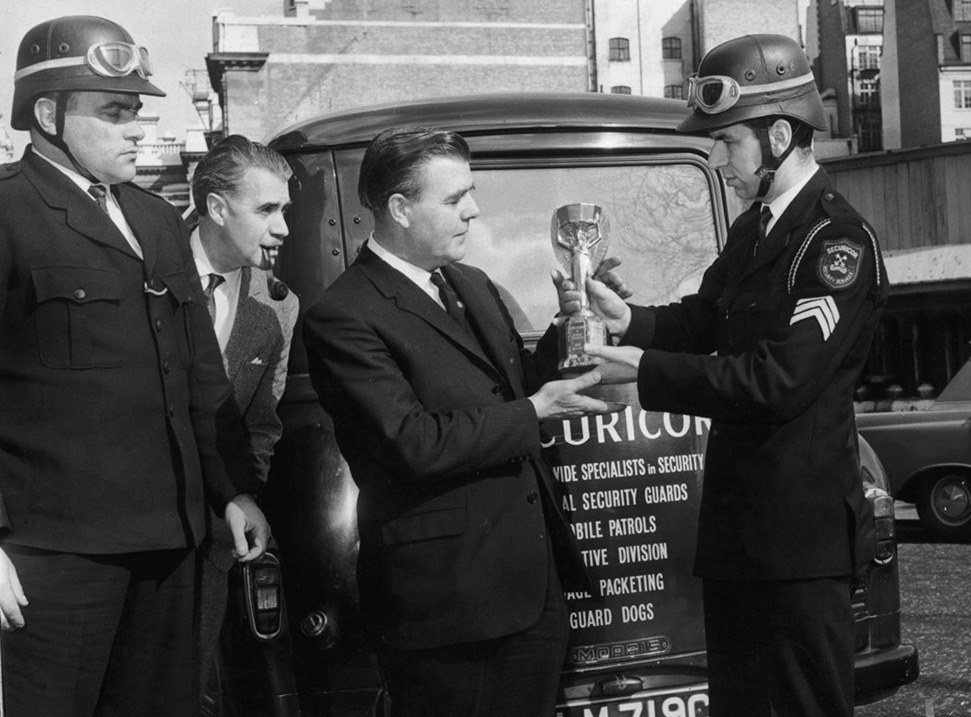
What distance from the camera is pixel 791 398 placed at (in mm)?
2961

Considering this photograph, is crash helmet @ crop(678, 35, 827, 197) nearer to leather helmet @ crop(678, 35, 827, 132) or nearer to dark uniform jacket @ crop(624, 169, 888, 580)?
leather helmet @ crop(678, 35, 827, 132)

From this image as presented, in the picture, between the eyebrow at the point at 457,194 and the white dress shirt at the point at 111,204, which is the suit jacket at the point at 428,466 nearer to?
the eyebrow at the point at 457,194

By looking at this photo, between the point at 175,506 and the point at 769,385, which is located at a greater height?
the point at 769,385

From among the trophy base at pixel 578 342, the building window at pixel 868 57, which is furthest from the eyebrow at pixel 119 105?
the building window at pixel 868 57

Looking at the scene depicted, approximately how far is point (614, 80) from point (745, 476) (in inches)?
2256

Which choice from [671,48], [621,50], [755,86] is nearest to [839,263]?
[755,86]

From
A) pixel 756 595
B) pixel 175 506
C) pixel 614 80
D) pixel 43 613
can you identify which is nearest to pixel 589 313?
pixel 756 595

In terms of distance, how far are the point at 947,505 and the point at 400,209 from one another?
9.90 meters

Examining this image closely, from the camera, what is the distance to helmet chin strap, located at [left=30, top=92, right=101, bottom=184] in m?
3.15

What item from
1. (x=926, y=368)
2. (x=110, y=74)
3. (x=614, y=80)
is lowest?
(x=926, y=368)

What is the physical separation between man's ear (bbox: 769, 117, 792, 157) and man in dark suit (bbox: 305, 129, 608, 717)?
71 centimetres

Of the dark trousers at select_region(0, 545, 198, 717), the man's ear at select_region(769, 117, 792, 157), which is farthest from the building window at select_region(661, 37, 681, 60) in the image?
the dark trousers at select_region(0, 545, 198, 717)

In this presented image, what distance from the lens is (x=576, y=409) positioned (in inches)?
126

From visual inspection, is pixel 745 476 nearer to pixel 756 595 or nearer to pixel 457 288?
pixel 756 595
